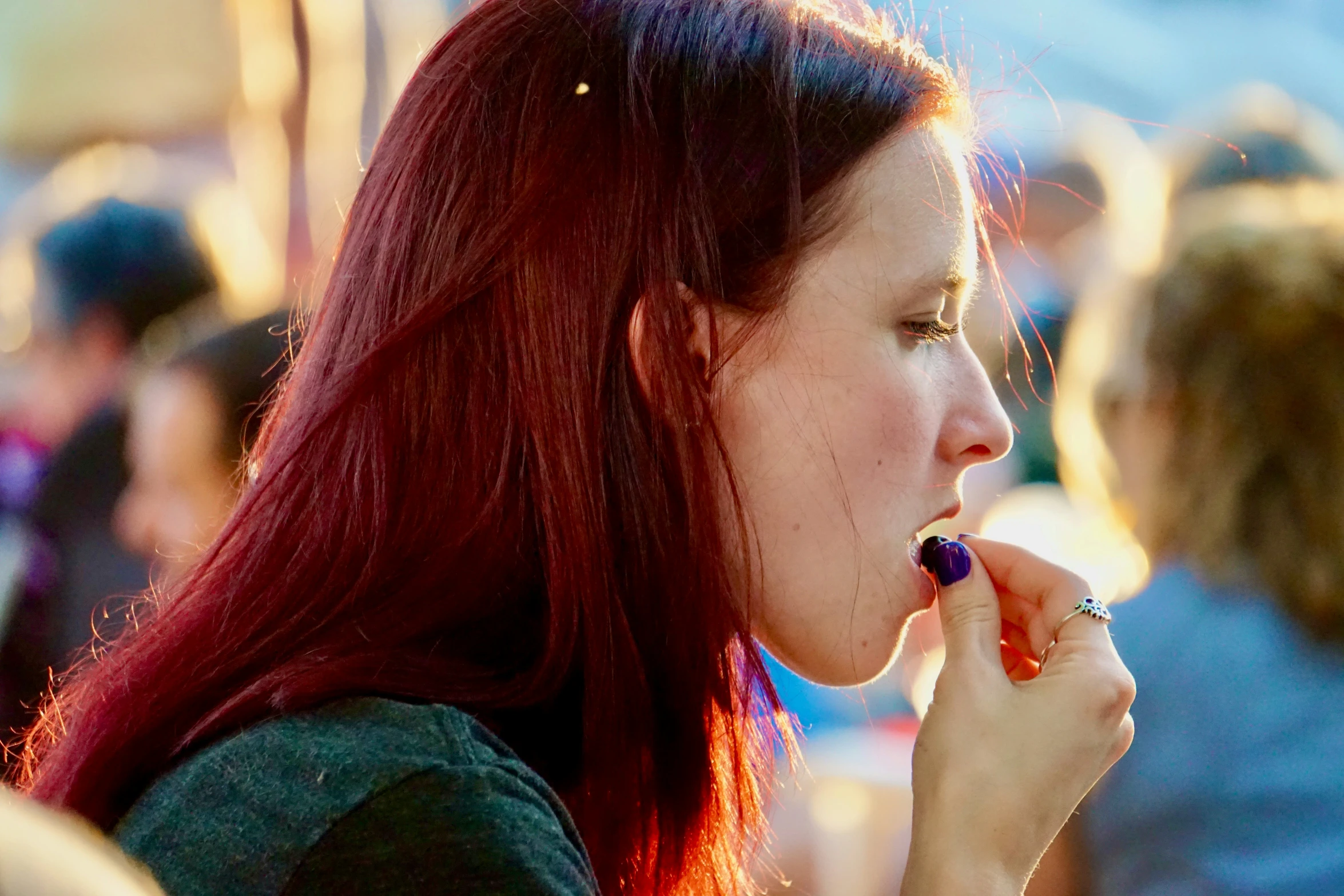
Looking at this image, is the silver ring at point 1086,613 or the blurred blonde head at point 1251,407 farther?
the blurred blonde head at point 1251,407

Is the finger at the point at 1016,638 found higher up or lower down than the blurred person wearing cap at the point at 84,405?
higher up

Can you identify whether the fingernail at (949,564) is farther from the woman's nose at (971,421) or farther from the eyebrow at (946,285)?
the eyebrow at (946,285)

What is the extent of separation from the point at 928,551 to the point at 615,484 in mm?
368

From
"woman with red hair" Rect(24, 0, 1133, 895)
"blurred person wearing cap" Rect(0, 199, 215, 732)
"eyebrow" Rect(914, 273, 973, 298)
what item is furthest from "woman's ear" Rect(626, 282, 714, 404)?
"blurred person wearing cap" Rect(0, 199, 215, 732)

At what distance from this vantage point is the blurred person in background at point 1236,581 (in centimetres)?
159

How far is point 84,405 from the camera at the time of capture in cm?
260

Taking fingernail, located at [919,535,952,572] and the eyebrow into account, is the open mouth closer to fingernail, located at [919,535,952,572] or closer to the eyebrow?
fingernail, located at [919,535,952,572]

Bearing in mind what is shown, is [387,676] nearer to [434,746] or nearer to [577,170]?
[434,746]

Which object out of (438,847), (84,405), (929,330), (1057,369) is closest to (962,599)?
A: (929,330)

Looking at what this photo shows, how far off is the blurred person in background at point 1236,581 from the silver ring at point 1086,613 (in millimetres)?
562

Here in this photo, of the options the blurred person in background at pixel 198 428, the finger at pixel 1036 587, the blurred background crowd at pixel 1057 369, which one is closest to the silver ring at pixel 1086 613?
the finger at pixel 1036 587

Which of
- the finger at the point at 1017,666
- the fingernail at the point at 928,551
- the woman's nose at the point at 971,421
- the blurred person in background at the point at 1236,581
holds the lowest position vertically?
the fingernail at the point at 928,551

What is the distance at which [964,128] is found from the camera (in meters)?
1.20

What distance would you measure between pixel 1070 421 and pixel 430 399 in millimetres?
1321
